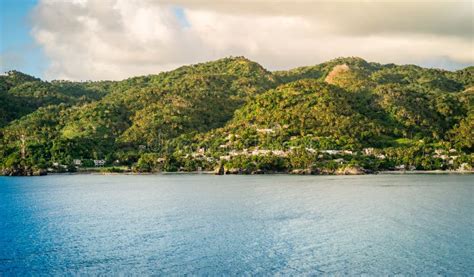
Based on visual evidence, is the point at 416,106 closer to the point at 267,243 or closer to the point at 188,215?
the point at 188,215

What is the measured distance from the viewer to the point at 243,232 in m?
50.3

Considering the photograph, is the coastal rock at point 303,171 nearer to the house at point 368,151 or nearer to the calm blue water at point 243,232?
the house at point 368,151

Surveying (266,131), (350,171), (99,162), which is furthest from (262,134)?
(99,162)

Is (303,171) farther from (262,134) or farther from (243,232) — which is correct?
(243,232)

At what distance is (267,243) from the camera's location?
45156 millimetres

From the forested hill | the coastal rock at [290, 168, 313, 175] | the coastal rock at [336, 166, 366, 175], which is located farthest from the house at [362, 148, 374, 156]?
the coastal rock at [290, 168, 313, 175]

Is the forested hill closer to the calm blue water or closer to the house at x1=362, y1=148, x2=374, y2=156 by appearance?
the house at x1=362, y1=148, x2=374, y2=156

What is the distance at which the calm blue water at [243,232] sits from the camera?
38.0 metres

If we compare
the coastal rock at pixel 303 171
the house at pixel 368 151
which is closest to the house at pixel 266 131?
the house at pixel 368 151

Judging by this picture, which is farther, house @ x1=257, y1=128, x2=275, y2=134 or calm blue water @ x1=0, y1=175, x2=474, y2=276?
house @ x1=257, y1=128, x2=275, y2=134

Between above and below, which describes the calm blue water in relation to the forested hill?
below

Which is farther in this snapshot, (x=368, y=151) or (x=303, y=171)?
(x=368, y=151)

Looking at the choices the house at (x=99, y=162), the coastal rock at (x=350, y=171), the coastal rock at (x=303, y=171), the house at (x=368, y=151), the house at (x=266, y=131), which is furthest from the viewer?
the house at (x=266, y=131)

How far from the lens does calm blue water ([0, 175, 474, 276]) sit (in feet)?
125
